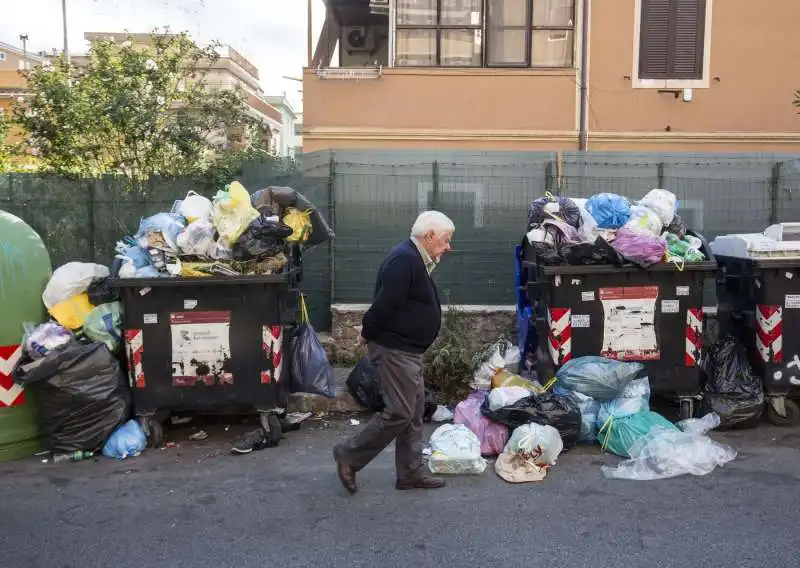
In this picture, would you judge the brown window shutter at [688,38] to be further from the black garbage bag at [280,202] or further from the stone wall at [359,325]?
the black garbage bag at [280,202]

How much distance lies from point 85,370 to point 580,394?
3450 mm

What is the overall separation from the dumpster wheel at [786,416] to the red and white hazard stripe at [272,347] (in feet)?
12.3

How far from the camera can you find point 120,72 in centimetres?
945

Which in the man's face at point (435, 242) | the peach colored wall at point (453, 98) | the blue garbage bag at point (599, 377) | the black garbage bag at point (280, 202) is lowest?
the blue garbage bag at point (599, 377)

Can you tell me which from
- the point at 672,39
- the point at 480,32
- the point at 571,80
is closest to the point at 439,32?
the point at 480,32

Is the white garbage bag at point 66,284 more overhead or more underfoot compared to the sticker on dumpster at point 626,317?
more overhead

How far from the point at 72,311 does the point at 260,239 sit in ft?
4.70

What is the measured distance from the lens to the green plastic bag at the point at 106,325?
215 inches

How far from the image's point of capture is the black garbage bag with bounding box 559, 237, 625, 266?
18.7 feet

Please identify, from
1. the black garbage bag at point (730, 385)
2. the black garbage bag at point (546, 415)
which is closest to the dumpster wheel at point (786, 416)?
the black garbage bag at point (730, 385)

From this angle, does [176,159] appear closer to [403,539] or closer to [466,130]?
[466,130]

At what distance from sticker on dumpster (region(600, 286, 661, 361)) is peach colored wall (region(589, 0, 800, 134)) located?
6061 mm

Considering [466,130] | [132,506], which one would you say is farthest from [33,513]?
[466,130]

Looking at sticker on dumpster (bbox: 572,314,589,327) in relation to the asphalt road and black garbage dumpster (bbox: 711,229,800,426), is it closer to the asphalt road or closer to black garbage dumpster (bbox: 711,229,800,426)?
the asphalt road
